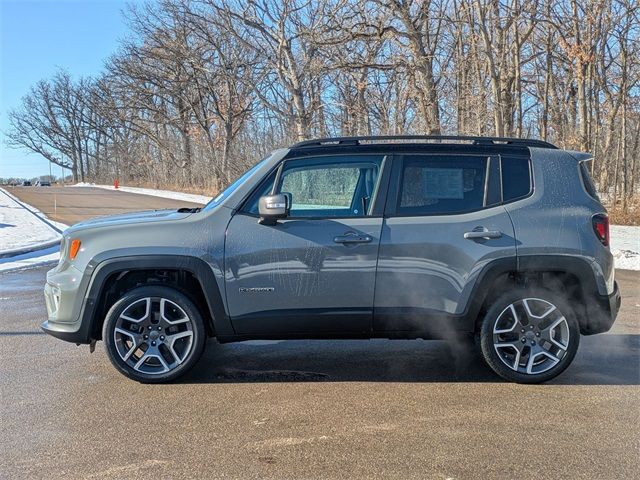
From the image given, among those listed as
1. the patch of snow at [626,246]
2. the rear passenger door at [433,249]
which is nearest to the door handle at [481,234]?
the rear passenger door at [433,249]

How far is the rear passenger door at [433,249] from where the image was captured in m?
4.22

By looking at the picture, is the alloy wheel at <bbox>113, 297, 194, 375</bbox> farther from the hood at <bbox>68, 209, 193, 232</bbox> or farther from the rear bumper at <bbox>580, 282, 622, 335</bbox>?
the rear bumper at <bbox>580, 282, 622, 335</bbox>

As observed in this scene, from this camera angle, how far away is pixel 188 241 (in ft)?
13.9

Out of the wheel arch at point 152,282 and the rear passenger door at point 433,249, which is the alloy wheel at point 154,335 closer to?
the wheel arch at point 152,282

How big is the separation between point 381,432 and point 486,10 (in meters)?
16.4

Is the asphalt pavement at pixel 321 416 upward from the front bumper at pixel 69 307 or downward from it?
downward

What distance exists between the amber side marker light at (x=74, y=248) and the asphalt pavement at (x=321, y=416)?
1.04 metres

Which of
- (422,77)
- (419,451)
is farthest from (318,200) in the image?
(422,77)

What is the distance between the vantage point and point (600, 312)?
4.39 m

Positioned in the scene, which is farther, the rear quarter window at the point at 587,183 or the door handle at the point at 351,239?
the rear quarter window at the point at 587,183

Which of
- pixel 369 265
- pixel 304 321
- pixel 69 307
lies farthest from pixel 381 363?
pixel 69 307

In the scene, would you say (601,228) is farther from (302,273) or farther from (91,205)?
(91,205)

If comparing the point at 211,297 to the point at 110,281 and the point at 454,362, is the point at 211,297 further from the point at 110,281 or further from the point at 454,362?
the point at 454,362

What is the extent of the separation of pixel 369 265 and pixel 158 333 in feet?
5.77
